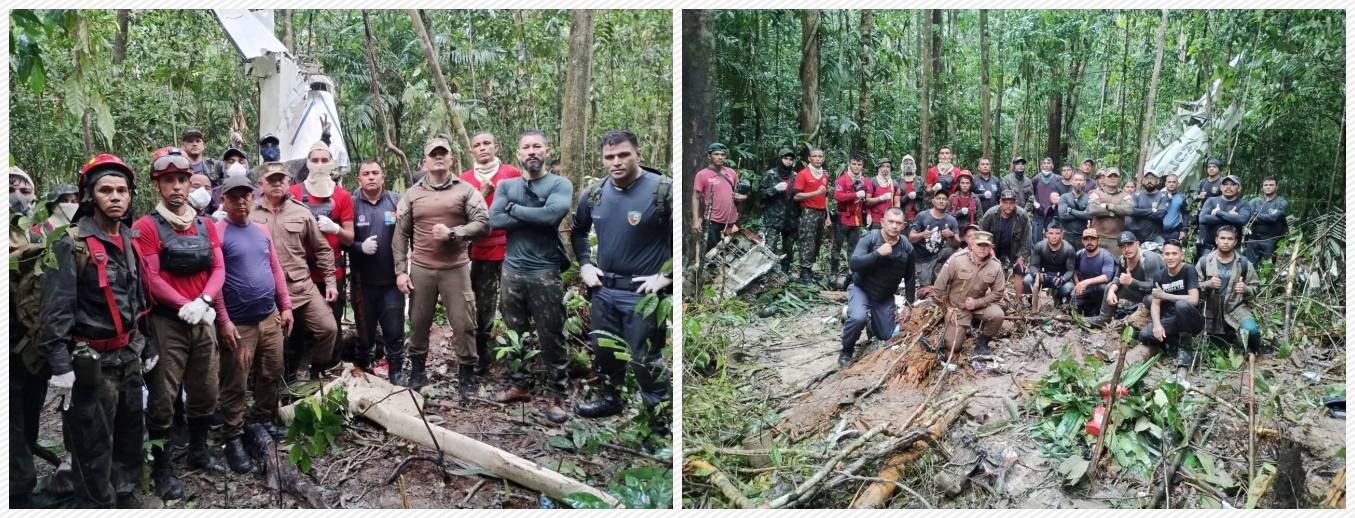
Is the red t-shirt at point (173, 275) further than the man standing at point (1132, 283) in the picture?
No

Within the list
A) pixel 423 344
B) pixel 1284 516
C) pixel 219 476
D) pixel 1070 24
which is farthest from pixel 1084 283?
pixel 219 476

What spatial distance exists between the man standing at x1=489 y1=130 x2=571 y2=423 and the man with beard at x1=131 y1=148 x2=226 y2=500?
1.21 metres

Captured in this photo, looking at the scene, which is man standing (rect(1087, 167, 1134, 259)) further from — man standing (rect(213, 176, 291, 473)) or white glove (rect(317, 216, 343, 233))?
man standing (rect(213, 176, 291, 473))

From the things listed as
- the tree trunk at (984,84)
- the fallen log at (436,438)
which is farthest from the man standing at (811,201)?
the fallen log at (436,438)

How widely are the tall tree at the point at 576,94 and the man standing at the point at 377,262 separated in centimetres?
131

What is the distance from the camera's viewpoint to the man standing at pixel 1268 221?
4.33m

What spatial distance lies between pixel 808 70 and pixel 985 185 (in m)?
2.16

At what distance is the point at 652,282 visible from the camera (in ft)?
10.3

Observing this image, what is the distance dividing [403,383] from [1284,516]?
154 inches

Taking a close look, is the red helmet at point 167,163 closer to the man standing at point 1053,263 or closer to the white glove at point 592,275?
the white glove at point 592,275

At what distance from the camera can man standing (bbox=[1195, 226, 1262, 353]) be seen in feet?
14.5

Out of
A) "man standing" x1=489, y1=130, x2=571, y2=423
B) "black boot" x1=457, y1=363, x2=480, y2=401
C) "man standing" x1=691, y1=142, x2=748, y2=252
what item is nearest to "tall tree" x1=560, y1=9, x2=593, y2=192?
"man standing" x1=489, y1=130, x2=571, y2=423

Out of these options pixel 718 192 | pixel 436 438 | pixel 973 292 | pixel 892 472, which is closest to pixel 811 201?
pixel 718 192

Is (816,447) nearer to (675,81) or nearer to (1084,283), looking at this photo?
(675,81)
